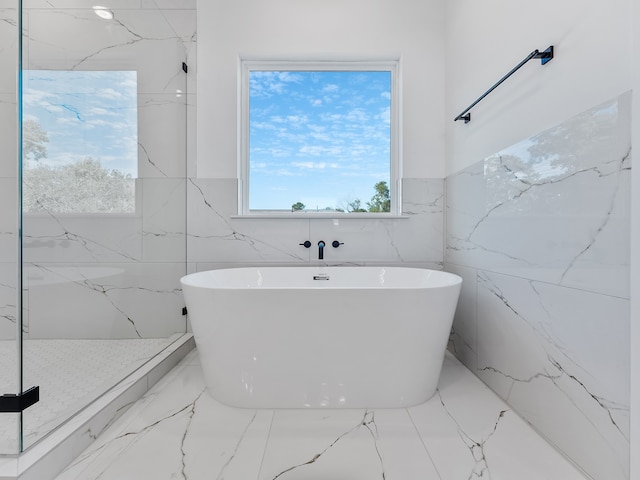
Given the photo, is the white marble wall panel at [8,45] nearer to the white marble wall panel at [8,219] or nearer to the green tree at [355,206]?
the white marble wall panel at [8,219]

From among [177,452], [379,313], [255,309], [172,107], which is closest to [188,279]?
[255,309]

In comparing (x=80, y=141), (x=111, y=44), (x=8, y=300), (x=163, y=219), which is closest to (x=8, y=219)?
(x=8, y=300)

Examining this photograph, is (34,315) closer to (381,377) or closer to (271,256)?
(271,256)

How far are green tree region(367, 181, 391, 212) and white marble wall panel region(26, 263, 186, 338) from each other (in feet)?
4.81

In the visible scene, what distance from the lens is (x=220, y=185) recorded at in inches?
88.7

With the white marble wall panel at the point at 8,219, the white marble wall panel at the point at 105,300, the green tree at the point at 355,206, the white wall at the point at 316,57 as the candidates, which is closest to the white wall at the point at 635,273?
the white wall at the point at 316,57

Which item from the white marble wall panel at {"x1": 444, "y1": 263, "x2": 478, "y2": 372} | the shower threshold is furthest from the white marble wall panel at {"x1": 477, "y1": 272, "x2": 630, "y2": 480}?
the shower threshold

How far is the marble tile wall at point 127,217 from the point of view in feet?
5.04

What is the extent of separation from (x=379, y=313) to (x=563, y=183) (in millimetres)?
834

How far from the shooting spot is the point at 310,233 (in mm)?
2256

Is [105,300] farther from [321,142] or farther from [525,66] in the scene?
[525,66]

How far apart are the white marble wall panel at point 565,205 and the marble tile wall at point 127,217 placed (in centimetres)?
196

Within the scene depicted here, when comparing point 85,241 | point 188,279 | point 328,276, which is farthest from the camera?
point 328,276

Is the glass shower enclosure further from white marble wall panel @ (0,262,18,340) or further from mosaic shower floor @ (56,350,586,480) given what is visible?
mosaic shower floor @ (56,350,586,480)
